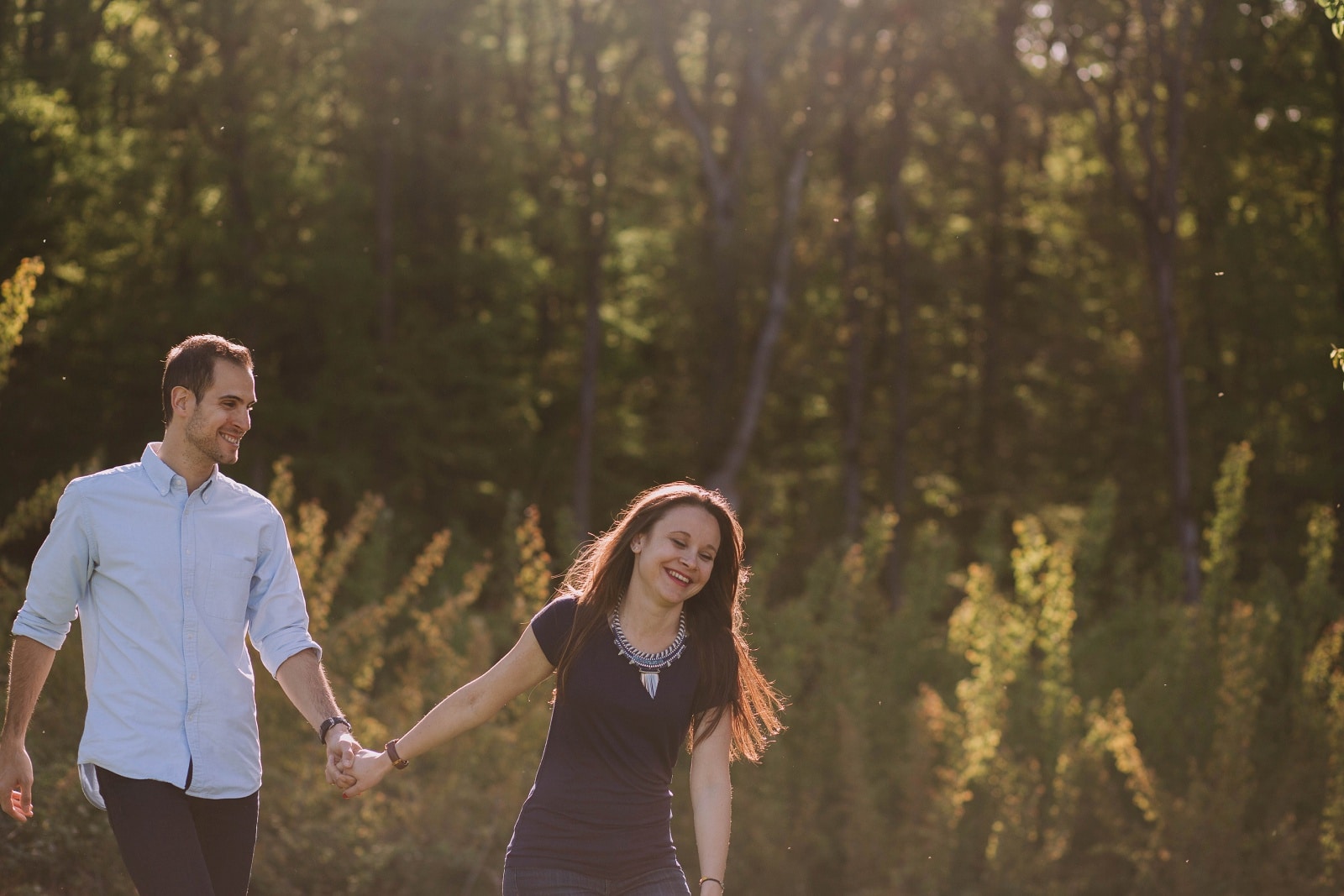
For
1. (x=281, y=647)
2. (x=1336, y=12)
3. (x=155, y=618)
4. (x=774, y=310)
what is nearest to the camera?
(x=155, y=618)

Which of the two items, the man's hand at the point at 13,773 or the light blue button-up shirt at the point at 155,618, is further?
the man's hand at the point at 13,773

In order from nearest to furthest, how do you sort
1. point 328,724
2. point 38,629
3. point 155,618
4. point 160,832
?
point 160,832, point 155,618, point 38,629, point 328,724

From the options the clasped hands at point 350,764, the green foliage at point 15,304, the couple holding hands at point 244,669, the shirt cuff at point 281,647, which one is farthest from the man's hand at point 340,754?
the green foliage at point 15,304

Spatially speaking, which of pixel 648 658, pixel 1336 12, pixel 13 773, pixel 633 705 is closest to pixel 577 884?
pixel 633 705

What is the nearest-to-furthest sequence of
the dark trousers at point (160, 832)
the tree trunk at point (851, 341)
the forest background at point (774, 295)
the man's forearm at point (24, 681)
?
the dark trousers at point (160, 832)
the man's forearm at point (24, 681)
the forest background at point (774, 295)
the tree trunk at point (851, 341)

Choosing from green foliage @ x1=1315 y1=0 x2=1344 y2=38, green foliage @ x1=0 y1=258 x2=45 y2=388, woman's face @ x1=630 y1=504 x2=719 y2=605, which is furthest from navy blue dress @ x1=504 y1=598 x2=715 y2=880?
green foliage @ x1=0 y1=258 x2=45 y2=388

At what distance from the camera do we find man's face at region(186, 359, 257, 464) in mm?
4402

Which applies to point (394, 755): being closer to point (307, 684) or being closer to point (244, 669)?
point (307, 684)

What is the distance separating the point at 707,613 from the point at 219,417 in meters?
1.48

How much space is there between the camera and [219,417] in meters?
4.40

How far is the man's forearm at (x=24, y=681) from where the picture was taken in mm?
4324

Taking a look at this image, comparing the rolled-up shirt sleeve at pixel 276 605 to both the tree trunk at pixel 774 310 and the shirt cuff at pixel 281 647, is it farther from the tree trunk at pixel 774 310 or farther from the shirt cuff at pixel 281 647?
the tree trunk at pixel 774 310

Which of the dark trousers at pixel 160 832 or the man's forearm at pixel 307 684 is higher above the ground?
the man's forearm at pixel 307 684

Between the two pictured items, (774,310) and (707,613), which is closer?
(707,613)
